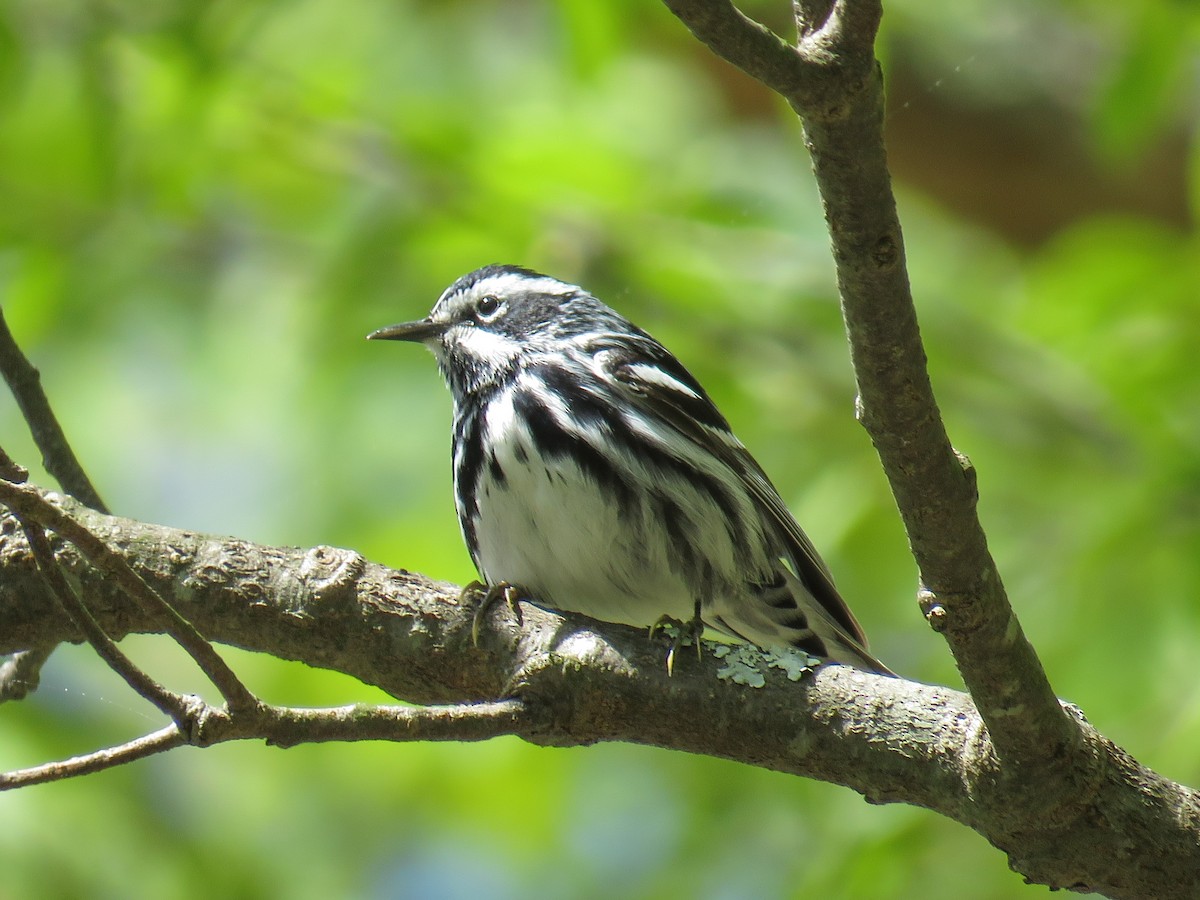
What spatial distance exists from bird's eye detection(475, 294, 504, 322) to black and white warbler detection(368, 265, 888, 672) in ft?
1.64

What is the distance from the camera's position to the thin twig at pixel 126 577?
6.39 feet

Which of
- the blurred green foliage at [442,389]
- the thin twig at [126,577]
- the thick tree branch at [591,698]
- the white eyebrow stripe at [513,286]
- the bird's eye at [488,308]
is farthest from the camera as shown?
the white eyebrow stripe at [513,286]

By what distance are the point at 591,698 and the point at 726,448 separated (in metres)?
1.46

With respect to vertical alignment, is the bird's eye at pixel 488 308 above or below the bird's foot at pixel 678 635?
above

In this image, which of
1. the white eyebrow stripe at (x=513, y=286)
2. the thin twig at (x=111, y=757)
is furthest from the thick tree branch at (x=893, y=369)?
the white eyebrow stripe at (x=513, y=286)

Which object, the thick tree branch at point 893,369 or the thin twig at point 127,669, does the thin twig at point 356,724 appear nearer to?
the thin twig at point 127,669

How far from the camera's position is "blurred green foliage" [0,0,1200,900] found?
4.04 meters

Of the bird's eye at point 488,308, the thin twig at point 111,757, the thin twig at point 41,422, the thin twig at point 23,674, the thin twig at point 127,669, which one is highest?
the bird's eye at point 488,308

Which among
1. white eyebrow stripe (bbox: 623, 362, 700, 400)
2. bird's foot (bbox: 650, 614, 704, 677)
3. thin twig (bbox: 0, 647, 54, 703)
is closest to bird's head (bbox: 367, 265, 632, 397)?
white eyebrow stripe (bbox: 623, 362, 700, 400)

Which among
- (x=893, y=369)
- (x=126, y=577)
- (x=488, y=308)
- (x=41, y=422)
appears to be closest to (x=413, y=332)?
(x=488, y=308)

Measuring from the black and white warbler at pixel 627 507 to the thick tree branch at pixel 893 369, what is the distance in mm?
1452

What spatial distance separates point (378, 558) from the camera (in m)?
5.56

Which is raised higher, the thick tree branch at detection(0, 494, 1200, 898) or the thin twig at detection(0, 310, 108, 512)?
the thin twig at detection(0, 310, 108, 512)

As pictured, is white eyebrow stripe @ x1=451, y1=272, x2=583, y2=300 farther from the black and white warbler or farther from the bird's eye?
the black and white warbler
